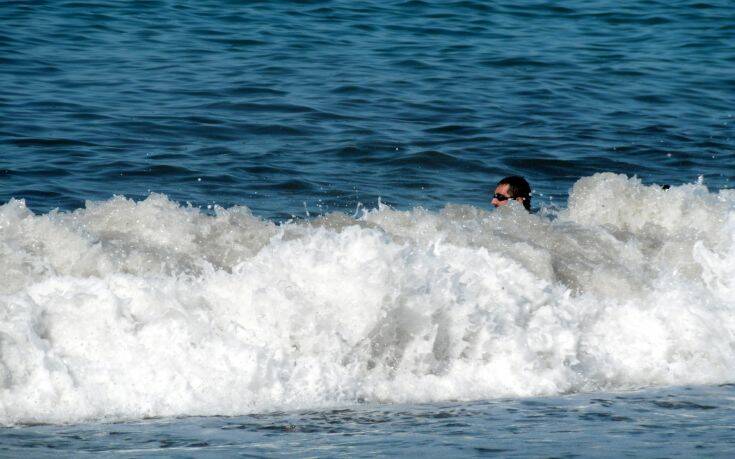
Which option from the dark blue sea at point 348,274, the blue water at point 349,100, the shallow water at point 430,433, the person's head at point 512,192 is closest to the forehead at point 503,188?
the person's head at point 512,192

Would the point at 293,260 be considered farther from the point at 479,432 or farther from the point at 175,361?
the point at 479,432

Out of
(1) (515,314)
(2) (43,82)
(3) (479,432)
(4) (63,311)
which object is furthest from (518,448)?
(2) (43,82)

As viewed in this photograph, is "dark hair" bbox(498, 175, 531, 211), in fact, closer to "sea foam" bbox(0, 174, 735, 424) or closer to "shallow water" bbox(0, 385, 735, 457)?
"sea foam" bbox(0, 174, 735, 424)

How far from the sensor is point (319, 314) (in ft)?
23.0

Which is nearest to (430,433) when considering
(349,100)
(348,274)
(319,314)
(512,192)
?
(319,314)

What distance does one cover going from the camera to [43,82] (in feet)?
45.9

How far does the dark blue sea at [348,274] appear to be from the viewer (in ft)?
20.5

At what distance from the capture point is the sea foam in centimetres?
652

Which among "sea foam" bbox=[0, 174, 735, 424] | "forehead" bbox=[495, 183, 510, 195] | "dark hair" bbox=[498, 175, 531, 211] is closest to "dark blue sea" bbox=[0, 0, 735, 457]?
"sea foam" bbox=[0, 174, 735, 424]

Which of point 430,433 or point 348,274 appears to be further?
point 348,274

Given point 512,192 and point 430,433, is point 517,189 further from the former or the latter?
point 430,433

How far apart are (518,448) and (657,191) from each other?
14.2ft

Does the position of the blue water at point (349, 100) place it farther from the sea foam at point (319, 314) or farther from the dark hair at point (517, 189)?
the sea foam at point (319, 314)

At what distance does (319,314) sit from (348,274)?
0.31 meters
